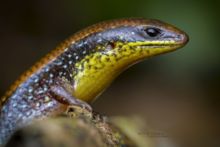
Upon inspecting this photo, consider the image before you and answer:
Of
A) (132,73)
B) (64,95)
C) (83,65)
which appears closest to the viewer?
(64,95)

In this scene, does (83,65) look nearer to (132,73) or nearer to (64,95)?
(64,95)

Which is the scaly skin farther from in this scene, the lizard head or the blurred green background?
the blurred green background

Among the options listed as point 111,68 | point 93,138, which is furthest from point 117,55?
point 93,138

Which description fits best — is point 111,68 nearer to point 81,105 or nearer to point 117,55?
point 117,55

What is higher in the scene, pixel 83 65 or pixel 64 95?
pixel 83 65

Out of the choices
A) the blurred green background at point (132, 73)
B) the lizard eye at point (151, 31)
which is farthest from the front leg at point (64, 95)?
the blurred green background at point (132, 73)

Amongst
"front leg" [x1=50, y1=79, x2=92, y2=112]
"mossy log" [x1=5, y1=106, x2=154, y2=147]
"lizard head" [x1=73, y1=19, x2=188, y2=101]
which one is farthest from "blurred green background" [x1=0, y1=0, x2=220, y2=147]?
"mossy log" [x1=5, y1=106, x2=154, y2=147]

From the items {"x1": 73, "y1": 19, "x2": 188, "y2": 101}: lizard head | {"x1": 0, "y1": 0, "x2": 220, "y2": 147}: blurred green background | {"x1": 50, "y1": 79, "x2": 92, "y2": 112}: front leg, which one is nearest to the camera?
{"x1": 50, "y1": 79, "x2": 92, "y2": 112}: front leg

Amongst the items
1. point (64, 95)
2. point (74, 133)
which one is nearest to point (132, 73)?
point (64, 95)
